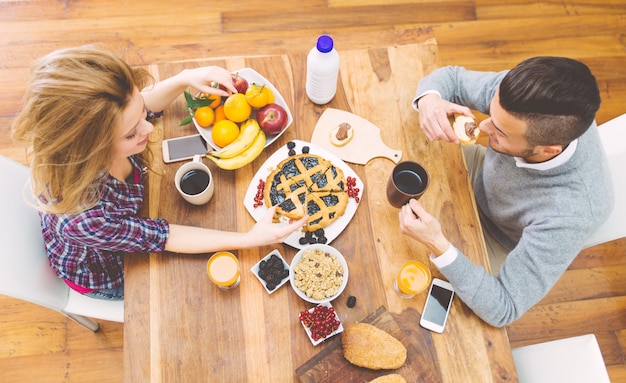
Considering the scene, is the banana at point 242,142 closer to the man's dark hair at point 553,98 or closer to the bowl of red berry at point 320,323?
the bowl of red berry at point 320,323

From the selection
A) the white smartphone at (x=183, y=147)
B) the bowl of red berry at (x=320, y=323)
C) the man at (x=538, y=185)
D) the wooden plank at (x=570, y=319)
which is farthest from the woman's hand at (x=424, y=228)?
the wooden plank at (x=570, y=319)

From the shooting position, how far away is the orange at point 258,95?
56.7 inches

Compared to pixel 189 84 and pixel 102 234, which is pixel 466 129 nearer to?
pixel 189 84

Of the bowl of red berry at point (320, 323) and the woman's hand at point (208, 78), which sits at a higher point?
the woman's hand at point (208, 78)

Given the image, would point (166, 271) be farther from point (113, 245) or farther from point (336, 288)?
point (336, 288)

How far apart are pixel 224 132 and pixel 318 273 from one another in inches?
21.4

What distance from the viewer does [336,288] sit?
126 centimetres

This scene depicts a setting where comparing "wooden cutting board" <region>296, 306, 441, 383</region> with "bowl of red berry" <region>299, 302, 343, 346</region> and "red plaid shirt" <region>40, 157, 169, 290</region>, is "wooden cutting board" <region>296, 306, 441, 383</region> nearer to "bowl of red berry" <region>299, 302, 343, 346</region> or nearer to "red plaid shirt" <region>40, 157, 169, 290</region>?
"bowl of red berry" <region>299, 302, 343, 346</region>

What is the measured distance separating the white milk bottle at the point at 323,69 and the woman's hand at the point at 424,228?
18.9 inches

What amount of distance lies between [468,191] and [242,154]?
2.48 feet

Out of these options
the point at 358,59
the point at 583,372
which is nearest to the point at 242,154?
the point at 358,59

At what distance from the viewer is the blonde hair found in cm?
103

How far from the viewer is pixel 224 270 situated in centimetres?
126

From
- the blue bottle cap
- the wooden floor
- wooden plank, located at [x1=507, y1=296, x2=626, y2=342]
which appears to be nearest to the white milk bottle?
the blue bottle cap
